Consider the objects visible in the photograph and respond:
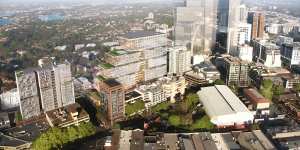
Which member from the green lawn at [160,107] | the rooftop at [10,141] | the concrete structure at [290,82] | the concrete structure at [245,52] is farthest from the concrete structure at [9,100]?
the concrete structure at [245,52]

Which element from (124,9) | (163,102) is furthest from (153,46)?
(124,9)

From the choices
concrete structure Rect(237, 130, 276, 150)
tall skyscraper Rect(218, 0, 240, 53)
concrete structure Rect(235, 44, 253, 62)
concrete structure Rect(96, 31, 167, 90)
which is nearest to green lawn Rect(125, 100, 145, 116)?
concrete structure Rect(96, 31, 167, 90)

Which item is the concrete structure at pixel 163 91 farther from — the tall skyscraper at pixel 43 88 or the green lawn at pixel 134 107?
the tall skyscraper at pixel 43 88

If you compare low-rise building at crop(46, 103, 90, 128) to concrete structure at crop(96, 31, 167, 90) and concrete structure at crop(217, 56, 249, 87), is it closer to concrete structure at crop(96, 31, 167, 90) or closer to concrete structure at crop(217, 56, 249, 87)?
concrete structure at crop(96, 31, 167, 90)

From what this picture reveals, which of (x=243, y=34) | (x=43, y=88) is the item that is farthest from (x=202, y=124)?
(x=243, y=34)

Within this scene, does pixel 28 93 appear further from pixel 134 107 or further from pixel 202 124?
pixel 202 124

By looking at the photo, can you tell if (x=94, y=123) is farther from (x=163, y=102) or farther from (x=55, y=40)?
(x=55, y=40)

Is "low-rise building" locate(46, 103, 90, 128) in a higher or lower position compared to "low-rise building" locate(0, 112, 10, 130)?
higher
